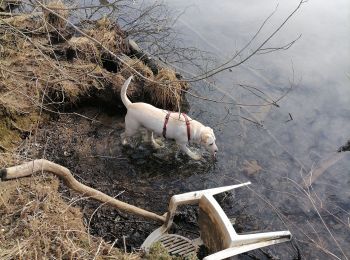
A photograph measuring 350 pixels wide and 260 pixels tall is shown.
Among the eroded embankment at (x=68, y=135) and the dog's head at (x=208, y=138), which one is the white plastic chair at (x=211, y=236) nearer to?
the eroded embankment at (x=68, y=135)

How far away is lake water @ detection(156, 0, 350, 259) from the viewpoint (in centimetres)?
Result: 591

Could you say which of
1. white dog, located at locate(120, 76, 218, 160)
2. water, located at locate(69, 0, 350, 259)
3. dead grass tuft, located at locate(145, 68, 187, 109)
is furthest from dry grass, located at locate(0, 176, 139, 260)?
dead grass tuft, located at locate(145, 68, 187, 109)

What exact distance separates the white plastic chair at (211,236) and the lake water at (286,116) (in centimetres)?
76

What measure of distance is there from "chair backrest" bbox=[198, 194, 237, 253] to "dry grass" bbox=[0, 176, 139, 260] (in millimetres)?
936

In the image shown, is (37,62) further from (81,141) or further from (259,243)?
(259,243)

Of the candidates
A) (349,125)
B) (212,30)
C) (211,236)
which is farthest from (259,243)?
(212,30)

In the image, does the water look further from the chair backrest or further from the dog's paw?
the chair backrest

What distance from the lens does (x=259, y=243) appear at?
4.25m

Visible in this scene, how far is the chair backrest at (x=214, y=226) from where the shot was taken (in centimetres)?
419

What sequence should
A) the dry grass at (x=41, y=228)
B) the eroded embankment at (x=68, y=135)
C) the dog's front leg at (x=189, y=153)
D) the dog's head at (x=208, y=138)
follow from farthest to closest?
the dog's front leg at (x=189, y=153), the dog's head at (x=208, y=138), the eroded embankment at (x=68, y=135), the dry grass at (x=41, y=228)

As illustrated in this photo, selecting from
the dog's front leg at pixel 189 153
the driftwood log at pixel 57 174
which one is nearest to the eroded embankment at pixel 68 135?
the driftwood log at pixel 57 174

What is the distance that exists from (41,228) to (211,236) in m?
1.87

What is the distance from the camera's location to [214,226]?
454 centimetres

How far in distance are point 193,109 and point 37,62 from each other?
118 inches
